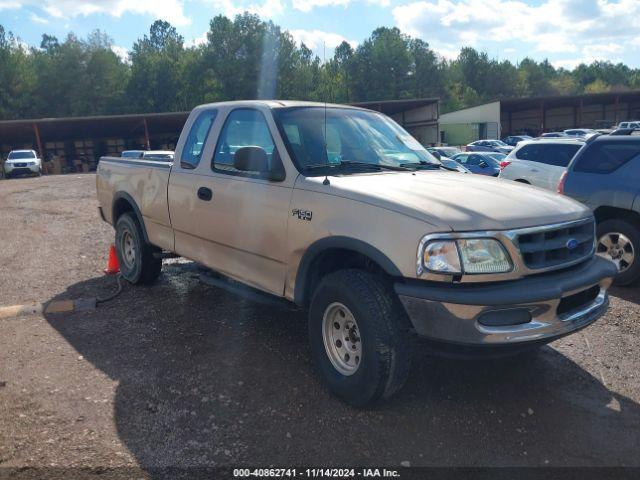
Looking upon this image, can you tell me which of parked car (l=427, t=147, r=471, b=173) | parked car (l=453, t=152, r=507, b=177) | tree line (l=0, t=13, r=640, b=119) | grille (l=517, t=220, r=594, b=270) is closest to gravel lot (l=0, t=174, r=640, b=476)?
grille (l=517, t=220, r=594, b=270)

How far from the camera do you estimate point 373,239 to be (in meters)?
3.31

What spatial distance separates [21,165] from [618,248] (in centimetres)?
3237

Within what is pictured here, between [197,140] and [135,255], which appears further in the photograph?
[135,255]

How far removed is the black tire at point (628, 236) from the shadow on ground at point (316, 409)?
96.3 inches

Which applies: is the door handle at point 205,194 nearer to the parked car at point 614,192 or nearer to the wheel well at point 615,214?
the parked car at point 614,192

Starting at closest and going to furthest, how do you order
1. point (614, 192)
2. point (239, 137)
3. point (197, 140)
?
point (239, 137)
point (197, 140)
point (614, 192)

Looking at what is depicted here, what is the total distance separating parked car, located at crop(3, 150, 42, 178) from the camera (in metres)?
30.9

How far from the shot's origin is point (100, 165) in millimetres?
6977

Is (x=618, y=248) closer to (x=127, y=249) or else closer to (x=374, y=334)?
(x=374, y=334)

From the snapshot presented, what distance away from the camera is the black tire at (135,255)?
6167 millimetres

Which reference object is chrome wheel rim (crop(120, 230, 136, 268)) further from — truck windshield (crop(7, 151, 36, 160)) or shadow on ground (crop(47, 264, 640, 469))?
truck windshield (crop(7, 151, 36, 160))

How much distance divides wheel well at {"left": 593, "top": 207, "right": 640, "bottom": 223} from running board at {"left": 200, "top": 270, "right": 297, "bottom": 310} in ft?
13.7

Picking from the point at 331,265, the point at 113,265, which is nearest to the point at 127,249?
the point at 113,265

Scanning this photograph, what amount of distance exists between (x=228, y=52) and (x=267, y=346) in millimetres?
75200
